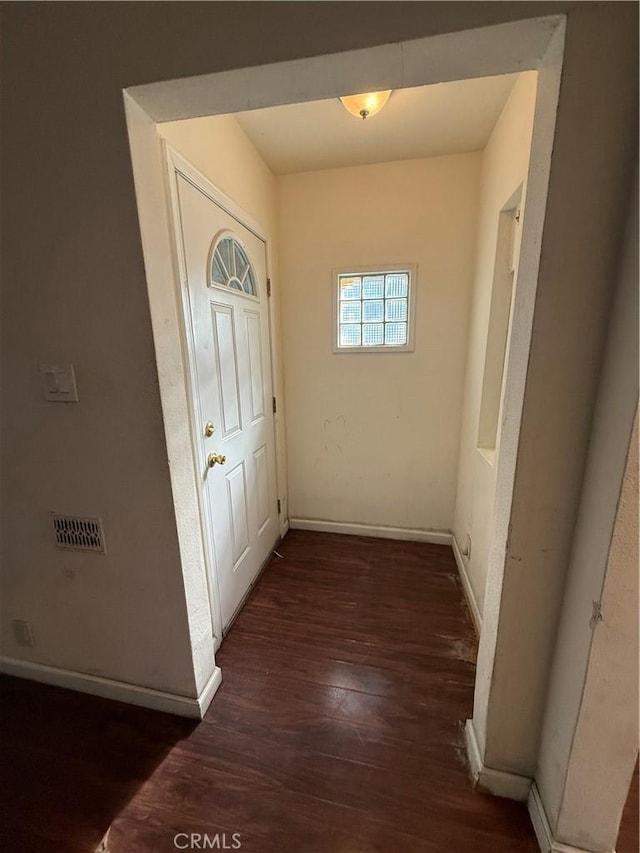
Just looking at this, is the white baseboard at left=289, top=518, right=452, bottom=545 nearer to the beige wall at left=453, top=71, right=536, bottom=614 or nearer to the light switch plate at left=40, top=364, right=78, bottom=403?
the beige wall at left=453, top=71, right=536, bottom=614

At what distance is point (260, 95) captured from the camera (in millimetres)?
875

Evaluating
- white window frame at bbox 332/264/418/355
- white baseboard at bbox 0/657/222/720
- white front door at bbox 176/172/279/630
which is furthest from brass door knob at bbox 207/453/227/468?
white window frame at bbox 332/264/418/355

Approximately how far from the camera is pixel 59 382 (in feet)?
3.61

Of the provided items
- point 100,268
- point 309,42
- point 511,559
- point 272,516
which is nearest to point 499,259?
point 309,42

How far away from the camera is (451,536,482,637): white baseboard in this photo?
→ 1687 millimetres

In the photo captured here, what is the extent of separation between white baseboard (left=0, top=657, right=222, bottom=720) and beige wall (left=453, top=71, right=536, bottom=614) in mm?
1331

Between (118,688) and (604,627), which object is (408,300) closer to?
(604,627)

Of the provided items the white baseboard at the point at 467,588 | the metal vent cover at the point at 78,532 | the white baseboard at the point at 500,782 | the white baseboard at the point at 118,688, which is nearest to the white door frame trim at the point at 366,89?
the white baseboard at the point at 500,782

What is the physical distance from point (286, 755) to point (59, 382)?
1.50 meters

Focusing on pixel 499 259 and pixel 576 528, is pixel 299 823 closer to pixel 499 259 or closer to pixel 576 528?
pixel 576 528

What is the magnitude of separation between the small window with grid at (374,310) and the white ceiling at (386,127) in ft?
2.05

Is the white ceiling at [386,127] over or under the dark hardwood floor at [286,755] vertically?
over

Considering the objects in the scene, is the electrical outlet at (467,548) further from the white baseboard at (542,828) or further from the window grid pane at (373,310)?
the window grid pane at (373,310)

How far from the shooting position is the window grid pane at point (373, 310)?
7.22 ft
